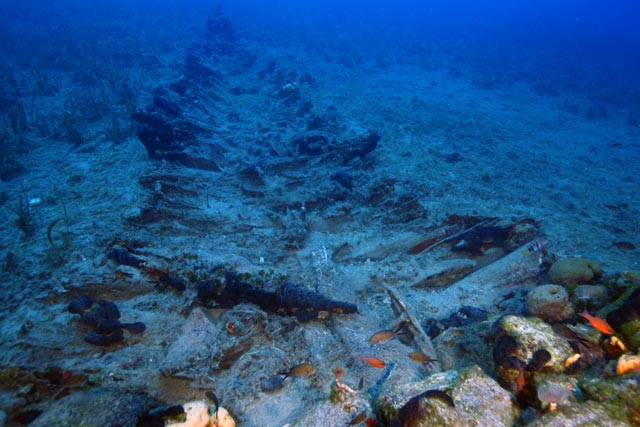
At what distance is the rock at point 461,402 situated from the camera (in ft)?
7.16

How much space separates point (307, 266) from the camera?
567 cm

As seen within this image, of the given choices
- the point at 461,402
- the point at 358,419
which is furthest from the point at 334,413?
the point at 461,402

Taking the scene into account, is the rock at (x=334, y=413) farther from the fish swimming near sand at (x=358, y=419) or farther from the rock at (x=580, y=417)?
the rock at (x=580, y=417)

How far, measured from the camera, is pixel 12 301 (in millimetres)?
3973

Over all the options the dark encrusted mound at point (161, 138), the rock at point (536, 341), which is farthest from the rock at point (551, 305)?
the dark encrusted mound at point (161, 138)

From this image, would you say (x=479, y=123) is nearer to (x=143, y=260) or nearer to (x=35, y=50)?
(x=143, y=260)

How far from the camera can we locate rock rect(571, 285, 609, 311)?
361 cm

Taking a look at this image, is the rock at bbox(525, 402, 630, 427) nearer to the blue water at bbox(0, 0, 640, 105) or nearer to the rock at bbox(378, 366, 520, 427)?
the rock at bbox(378, 366, 520, 427)

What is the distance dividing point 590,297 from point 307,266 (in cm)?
409

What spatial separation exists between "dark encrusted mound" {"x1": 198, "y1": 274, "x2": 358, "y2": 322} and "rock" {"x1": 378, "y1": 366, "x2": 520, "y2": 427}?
181 centimetres

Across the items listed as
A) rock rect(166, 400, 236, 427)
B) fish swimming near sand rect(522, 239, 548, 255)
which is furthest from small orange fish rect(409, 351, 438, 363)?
fish swimming near sand rect(522, 239, 548, 255)

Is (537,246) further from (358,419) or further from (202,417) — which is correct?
(202,417)

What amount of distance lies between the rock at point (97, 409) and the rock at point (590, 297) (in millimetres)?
4989

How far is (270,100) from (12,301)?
14.4 m
